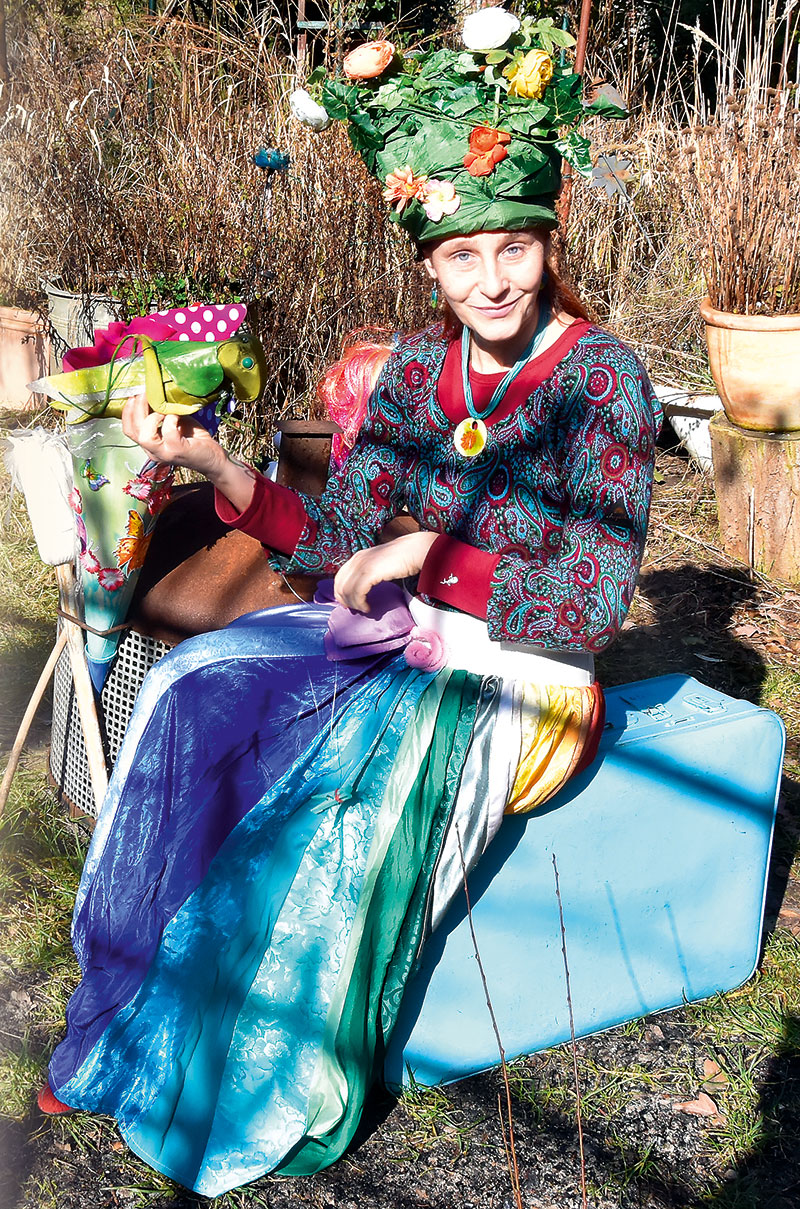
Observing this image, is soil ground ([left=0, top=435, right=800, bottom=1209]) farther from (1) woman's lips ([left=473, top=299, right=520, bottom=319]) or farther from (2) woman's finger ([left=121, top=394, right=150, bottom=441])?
(1) woman's lips ([left=473, top=299, right=520, bottom=319])

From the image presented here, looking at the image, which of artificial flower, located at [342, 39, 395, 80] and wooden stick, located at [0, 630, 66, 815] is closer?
artificial flower, located at [342, 39, 395, 80]

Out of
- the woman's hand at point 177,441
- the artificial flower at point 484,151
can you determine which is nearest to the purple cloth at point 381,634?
the woman's hand at point 177,441

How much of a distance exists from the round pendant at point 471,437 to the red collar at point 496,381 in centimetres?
2

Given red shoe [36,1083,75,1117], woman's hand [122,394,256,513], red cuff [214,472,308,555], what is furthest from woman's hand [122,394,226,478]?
red shoe [36,1083,75,1117]

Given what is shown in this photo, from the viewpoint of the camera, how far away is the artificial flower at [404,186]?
6.52ft

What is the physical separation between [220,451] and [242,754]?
56 centimetres

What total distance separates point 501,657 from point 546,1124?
2.98 ft

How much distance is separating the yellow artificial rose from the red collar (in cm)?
40

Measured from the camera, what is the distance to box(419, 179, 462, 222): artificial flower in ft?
6.37

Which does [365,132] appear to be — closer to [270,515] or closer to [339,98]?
[339,98]

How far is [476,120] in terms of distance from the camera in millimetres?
1962

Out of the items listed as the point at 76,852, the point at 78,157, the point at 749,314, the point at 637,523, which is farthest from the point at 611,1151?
the point at 78,157

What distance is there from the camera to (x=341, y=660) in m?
2.16

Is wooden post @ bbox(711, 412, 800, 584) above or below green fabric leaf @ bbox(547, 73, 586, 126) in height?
below
